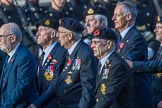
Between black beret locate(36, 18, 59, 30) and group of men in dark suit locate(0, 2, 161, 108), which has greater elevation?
black beret locate(36, 18, 59, 30)

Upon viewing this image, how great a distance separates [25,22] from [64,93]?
620 cm

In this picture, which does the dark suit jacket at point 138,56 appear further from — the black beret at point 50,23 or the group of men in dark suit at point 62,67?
the black beret at point 50,23

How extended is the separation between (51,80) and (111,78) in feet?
5.17

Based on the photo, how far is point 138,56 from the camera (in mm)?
9016

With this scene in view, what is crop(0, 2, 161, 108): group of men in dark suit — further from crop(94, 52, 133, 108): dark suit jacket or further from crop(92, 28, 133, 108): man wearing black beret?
crop(94, 52, 133, 108): dark suit jacket

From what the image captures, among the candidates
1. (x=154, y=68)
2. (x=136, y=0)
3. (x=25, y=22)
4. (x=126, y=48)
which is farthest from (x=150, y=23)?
(x=154, y=68)

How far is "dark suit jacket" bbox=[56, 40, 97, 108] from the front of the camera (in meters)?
8.63

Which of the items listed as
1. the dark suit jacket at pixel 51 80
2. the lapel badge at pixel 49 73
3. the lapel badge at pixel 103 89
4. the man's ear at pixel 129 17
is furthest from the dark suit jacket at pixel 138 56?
the lapel badge at pixel 103 89

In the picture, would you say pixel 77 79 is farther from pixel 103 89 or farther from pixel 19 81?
pixel 103 89

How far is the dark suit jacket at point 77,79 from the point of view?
863 centimetres

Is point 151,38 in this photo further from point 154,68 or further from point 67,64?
point 154,68

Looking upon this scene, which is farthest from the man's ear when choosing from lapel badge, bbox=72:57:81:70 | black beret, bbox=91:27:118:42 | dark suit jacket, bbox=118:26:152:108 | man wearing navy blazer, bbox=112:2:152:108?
black beret, bbox=91:27:118:42

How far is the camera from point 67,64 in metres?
9.00

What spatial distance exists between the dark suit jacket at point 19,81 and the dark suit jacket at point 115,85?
1345 millimetres
